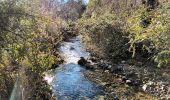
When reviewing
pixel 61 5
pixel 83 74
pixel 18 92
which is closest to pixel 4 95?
pixel 18 92

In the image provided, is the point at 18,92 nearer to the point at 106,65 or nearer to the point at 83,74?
the point at 83,74

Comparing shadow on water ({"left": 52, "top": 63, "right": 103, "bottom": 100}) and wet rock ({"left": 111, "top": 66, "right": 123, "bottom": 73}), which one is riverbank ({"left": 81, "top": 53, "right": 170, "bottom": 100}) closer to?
wet rock ({"left": 111, "top": 66, "right": 123, "bottom": 73})

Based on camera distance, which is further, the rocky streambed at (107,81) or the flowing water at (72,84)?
the rocky streambed at (107,81)

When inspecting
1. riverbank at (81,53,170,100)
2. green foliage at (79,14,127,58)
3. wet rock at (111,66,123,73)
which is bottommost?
riverbank at (81,53,170,100)

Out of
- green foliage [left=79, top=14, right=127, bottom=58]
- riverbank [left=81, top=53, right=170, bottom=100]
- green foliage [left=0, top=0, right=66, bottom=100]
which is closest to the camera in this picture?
green foliage [left=0, top=0, right=66, bottom=100]

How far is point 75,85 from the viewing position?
15109mm

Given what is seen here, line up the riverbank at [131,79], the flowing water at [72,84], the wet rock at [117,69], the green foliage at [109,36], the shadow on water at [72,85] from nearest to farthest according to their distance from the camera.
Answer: the flowing water at [72,84] < the shadow on water at [72,85] < the riverbank at [131,79] < the wet rock at [117,69] < the green foliage at [109,36]

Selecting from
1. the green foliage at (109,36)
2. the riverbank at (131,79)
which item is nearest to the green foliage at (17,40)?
the riverbank at (131,79)

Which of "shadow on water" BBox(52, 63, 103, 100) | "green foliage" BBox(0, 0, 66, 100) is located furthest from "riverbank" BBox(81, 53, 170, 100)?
"green foliage" BBox(0, 0, 66, 100)

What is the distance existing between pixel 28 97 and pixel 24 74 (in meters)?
0.73

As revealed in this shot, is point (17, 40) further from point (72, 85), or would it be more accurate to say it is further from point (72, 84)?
point (72, 84)

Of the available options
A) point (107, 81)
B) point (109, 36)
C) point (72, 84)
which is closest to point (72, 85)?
point (72, 84)

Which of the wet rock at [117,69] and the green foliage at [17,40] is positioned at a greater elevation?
the green foliage at [17,40]

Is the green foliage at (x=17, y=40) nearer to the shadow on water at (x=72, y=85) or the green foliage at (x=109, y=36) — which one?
the shadow on water at (x=72, y=85)
